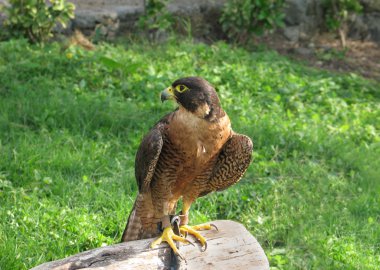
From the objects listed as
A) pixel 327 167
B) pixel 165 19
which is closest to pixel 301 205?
pixel 327 167

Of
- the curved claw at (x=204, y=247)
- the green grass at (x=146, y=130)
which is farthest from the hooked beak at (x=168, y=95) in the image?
the green grass at (x=146, y=130)

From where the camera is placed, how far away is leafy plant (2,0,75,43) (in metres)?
8.46

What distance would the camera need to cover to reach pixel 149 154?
156 inches

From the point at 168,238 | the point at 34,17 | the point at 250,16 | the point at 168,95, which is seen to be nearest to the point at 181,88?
the point at 168,95

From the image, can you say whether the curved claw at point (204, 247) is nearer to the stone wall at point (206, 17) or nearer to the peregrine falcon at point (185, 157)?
the peregrine falcon at point (185, 157)

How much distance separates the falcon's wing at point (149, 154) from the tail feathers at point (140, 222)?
0.93ft

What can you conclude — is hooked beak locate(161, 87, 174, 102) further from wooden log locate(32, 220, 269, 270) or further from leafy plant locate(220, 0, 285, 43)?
leafy plant locate(220, 0, 285, 43)

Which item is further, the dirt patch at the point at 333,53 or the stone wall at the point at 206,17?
the dirt patch at the point at 333,53

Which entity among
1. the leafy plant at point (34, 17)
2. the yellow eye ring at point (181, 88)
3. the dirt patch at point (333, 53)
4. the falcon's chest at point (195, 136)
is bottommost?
the dirt patch at point (333, 53)

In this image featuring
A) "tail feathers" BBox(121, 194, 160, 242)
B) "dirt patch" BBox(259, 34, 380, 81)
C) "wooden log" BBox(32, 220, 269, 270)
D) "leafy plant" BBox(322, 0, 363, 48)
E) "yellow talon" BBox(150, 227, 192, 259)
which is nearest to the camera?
"wooden log" BBox(32, 220, 269, 270)

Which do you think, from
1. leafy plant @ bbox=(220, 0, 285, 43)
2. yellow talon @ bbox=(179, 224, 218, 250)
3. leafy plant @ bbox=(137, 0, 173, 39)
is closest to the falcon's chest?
yellow talon @ bbox=(179, 224, 218, 250)

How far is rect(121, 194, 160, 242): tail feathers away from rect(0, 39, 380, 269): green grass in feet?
1.32

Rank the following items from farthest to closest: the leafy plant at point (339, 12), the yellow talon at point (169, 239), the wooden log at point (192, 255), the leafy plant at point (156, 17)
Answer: the leafy plant at point (339, 12) → the leafy plant at point (156, 17) → the yellow talon at point (169, 239) → the wooden log at point (192, 255)

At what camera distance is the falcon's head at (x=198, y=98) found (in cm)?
384
